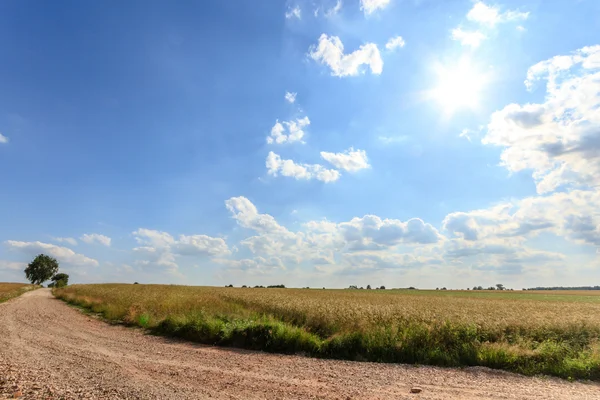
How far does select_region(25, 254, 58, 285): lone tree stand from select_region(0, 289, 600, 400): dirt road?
13462 cm

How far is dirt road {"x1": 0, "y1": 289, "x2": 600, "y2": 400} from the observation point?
755 cm

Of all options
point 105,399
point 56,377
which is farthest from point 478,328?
point 56,377

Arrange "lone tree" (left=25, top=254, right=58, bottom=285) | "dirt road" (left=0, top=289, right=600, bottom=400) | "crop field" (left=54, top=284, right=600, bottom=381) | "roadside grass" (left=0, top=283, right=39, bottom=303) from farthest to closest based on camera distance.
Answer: "lone tree" (left=25, top=254, right=58, bottom=285)
"roadside grass" (left=0, top=283, right=39, bottom=303)
"crop field" (left=54, top=284, right=600, bottom=381)
"dirt road" (left=0, top=289, right=600, bottom=400)

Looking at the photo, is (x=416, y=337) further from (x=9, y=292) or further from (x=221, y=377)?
(x=9, y=292)

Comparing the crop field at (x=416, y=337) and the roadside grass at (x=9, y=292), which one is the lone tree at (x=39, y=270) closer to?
the roadside grass at (x=9, y=292)

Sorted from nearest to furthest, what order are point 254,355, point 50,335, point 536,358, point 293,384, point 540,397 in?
point 540,397
point 293,384
point 536,358
point 254,355
point 50,335

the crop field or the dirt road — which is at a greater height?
the crop field

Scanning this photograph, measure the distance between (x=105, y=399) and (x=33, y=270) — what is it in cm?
14507

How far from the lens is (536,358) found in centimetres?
1102

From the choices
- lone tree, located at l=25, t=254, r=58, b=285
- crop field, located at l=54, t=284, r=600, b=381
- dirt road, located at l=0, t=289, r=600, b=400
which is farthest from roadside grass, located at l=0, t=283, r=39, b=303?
lone tree, located at l=25, t=254, r=58, b=285

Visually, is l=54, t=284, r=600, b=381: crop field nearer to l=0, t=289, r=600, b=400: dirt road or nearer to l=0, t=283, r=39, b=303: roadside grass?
Answer: l=0, t=289, r=600, b=400: dirt road

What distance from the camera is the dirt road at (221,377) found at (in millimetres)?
7547

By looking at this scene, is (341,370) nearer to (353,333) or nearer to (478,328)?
(353,333)

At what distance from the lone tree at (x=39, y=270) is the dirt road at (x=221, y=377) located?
135 metres
